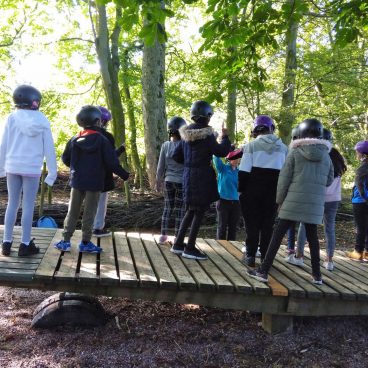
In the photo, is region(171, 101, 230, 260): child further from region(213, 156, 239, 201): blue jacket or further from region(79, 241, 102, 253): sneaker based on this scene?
region(213, 156, 239, 201): blue jacket

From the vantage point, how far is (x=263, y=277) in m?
4.57

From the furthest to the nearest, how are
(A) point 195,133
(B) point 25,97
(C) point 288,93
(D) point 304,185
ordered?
(C) point 288,93 → (A) point 195,133 → (B) point 25,97 → (D) point 304,185

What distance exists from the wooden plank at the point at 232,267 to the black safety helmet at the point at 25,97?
117 inches

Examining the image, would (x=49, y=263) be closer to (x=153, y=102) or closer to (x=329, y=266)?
(x=329, y=266)

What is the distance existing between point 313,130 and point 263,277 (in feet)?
5.80

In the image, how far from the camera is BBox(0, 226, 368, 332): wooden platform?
415 cm

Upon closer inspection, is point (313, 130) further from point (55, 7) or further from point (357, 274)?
point (55, 7)

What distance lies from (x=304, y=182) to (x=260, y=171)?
0.59 meters

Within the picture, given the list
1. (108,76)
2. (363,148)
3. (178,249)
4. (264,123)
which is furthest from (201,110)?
(108,76)

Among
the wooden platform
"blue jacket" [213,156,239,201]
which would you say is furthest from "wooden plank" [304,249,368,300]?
"blue jacket" [213,156,239,201]

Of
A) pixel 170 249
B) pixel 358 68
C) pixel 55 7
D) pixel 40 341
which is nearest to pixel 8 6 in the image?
pixel 55 7

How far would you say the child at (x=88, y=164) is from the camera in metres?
4.66

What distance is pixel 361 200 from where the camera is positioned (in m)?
6.30

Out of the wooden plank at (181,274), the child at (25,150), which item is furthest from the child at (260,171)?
the child at (25,150)
